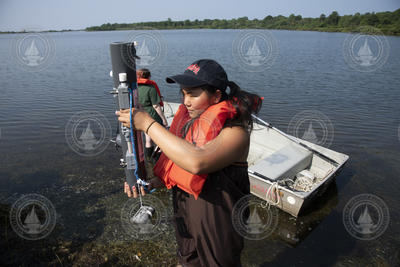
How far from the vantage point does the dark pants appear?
2094mm

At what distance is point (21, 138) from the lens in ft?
33.7

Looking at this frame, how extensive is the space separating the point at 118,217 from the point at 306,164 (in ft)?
16.2

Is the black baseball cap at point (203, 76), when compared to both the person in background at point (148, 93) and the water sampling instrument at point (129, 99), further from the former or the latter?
the person in background at point (148, 93)

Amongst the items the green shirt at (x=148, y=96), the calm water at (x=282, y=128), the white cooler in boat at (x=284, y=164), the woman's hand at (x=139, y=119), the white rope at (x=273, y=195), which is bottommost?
the calm water at (x=282, y=128)

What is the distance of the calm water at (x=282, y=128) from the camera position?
5.22 m

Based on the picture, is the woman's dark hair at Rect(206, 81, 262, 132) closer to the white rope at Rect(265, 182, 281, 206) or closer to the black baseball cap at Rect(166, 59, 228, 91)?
the black baseball cap at Rect(166, 59, 228, 91)

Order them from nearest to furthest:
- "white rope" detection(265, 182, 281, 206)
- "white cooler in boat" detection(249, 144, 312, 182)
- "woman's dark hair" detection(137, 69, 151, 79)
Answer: "white rope" detection(265, 182, 281, 206)
"white cooler in boat" detection(249, 144, 312, 182)
"woman's dark hair" detection(137, 69, 151, 79)

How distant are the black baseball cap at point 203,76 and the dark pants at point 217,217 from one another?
69 centimetres

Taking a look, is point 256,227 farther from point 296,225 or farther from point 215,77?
point 215,77

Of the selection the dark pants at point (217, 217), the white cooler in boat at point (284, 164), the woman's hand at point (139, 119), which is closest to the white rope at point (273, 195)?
the white cooler in boat at point (284, 164)

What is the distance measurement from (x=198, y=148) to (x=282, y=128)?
1056 cm

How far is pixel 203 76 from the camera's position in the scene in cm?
192

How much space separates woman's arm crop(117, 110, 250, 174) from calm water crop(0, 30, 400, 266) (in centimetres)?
359

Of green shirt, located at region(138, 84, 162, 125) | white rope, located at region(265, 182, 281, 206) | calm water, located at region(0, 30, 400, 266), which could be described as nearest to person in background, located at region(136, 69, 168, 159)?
green shirt, located at region(138, 84, 162, 125)
